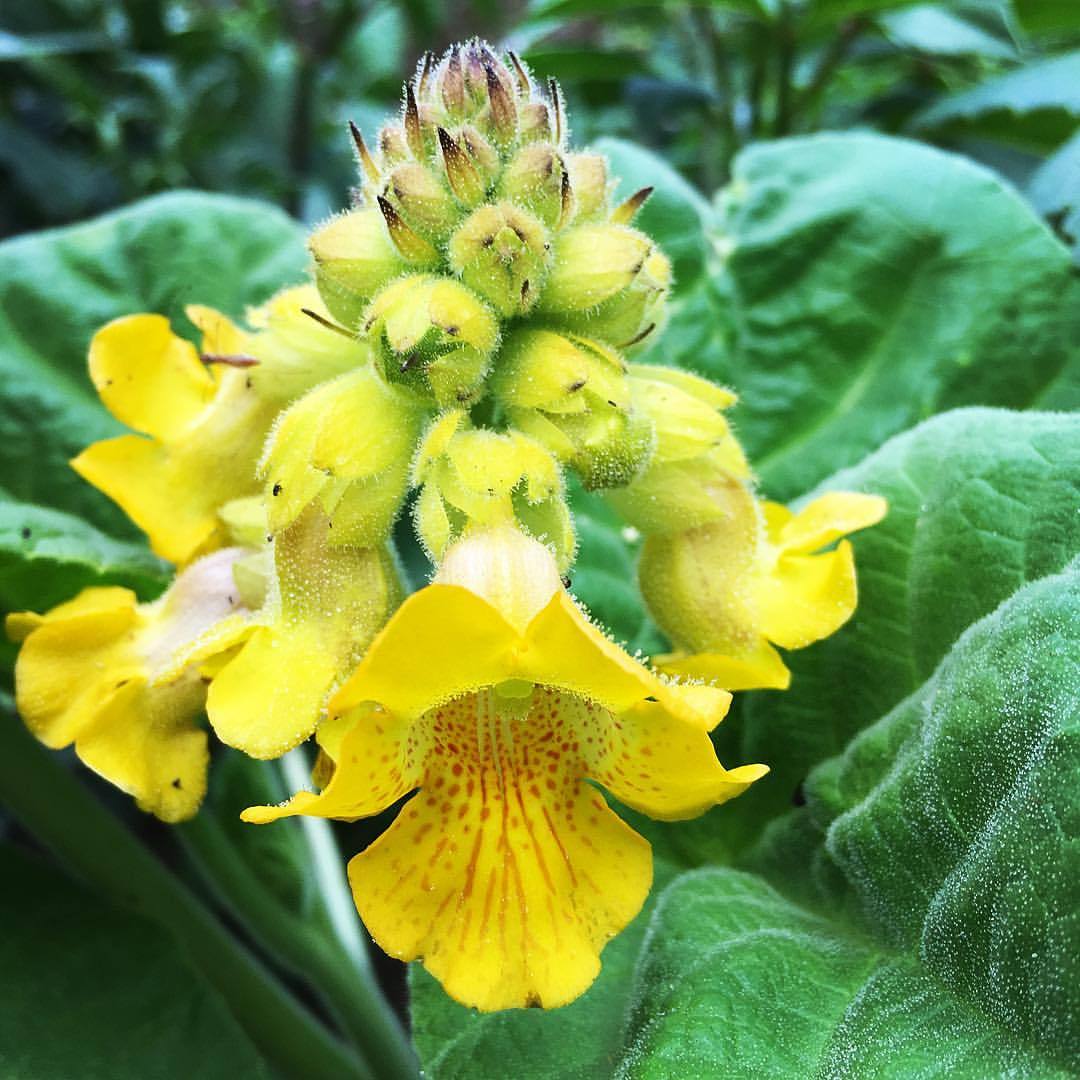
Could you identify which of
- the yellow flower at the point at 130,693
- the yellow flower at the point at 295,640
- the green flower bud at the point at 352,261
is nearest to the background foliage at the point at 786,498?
the yellow flower at the point at 130,693

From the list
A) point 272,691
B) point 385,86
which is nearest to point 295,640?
point 272,691

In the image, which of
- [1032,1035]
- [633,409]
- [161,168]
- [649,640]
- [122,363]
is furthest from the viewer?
[161,168]

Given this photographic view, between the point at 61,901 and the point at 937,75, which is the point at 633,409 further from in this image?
the point at 937,75

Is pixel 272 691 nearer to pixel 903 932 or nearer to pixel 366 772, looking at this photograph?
pixel 366 772

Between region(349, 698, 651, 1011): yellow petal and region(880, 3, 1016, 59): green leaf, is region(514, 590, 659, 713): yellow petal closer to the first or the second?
region(349, 698, 651, 1011): yellow petal

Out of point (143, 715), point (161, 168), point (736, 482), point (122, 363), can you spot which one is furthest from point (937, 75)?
point (143, 715)

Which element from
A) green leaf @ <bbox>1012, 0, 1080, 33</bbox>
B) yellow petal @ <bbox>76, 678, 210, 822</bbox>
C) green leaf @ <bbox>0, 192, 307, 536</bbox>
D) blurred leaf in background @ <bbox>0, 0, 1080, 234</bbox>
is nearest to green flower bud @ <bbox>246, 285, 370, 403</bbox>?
yellow petal @ <bbox>76, 678, 210, 822</bbox>
